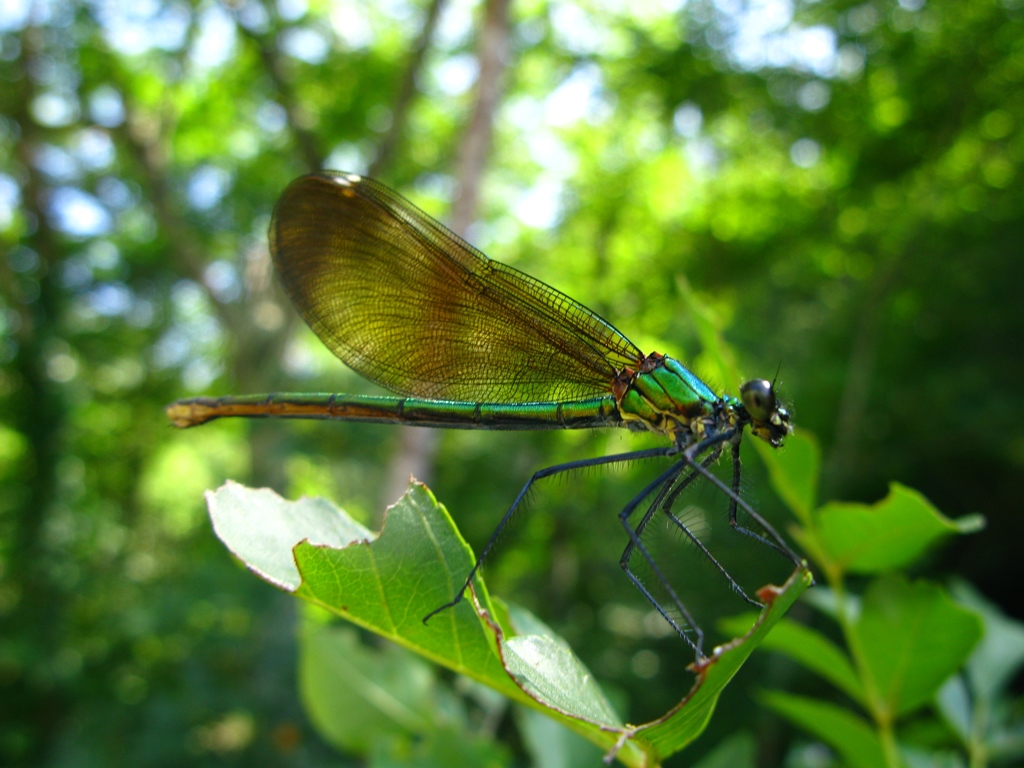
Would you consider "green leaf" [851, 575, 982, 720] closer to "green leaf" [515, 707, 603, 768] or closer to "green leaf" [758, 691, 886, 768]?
"green leaf" [758, 691, 886, 768]

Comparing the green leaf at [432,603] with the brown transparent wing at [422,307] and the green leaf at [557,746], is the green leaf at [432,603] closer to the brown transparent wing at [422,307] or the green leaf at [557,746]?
the green leaf at [557,746]

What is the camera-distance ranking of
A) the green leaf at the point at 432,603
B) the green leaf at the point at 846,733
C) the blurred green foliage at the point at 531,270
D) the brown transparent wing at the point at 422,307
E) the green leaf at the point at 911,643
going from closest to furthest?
the green leaf at the point at 432,603, the green leaf at the point at 911,643, the green leaf at the point at 846,733, the brown transparent wing at the point at 422,307, the blurred green foliage at the point at 531,270

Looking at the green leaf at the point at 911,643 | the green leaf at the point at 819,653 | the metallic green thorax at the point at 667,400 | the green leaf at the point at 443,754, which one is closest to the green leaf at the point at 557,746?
the green leaf at the point at 443,754

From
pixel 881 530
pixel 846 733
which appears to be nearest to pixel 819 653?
pixel 846 733

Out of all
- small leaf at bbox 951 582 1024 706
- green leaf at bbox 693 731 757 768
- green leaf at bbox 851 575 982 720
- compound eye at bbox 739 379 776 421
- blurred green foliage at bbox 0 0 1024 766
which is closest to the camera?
green leaf at bbox 851 575 982 720

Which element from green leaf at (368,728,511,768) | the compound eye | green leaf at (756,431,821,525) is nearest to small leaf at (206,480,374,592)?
green leaf at (368,728,511,768)

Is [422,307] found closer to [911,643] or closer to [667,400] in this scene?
[667,400]

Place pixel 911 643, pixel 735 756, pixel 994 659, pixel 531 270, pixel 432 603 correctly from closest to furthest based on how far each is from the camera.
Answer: pixel 432 603, pixel 911 643, pixel 735 756, pixel 994 659, pixel 531 270
